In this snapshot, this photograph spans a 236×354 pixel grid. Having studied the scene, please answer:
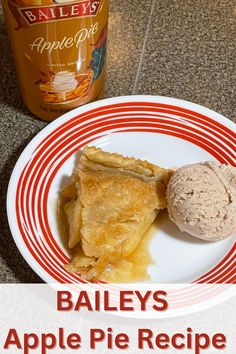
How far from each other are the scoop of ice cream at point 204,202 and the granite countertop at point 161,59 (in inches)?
7.8

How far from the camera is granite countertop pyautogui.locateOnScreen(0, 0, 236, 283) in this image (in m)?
0.95

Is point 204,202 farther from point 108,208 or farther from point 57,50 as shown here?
point 57,50

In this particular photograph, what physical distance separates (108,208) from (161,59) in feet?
1.14

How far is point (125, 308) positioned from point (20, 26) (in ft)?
1.26

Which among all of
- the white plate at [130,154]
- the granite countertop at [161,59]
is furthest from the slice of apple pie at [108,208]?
the granite countertop at [161,59]

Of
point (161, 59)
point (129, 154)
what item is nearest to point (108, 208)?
point (129, 154)

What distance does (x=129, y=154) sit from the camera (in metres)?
0.88

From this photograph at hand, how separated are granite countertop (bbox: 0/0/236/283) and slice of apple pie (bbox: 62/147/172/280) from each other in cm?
14

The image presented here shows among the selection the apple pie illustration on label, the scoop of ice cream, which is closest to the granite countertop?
the apple pie illustration on label

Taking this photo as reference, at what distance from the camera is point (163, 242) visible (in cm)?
80

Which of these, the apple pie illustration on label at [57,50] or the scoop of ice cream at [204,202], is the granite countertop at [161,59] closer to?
the apple pie illustration on label at [57,50]

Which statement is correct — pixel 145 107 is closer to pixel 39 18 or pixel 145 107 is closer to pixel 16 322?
pixel 39 18

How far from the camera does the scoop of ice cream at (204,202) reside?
2.50 feet

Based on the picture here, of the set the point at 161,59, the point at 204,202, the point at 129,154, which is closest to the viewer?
the point at 204,202
